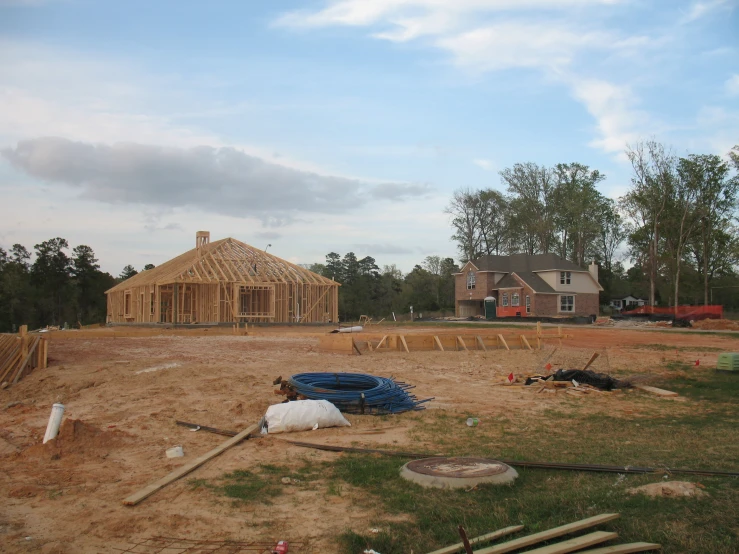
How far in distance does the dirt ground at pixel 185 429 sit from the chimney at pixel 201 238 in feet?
64.8

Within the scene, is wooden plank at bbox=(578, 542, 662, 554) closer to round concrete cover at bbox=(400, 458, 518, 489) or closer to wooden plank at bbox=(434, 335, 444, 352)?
round concrete cover at bbox=(400, 458, 518, 489)

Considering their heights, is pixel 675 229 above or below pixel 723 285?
above

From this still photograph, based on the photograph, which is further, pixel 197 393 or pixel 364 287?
pixel 364 287

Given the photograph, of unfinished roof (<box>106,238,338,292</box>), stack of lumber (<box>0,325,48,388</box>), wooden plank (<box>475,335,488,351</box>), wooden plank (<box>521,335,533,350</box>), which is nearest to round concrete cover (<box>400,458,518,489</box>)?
stack of lumber (<box>0,325,48,388</box>)

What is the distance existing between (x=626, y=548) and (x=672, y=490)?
1.42 metres

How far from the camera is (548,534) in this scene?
425 cm

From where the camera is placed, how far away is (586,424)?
9367mm

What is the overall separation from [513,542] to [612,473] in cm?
244

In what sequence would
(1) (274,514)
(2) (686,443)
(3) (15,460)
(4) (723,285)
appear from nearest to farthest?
(1) (274,514)
(3) (15,460)
(2) (686,443)
(4) (723,285)

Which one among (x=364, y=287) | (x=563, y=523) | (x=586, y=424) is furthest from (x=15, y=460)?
(x=364, y=287)

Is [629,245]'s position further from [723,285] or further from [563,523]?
[563,523]

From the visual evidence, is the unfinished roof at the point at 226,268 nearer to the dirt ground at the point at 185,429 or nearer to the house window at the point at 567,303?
the dirt ground at the point at 185,429

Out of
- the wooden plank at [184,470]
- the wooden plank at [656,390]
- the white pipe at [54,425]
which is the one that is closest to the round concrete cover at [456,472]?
the wooden plank at [184,470]

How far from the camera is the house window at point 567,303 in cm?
4922
